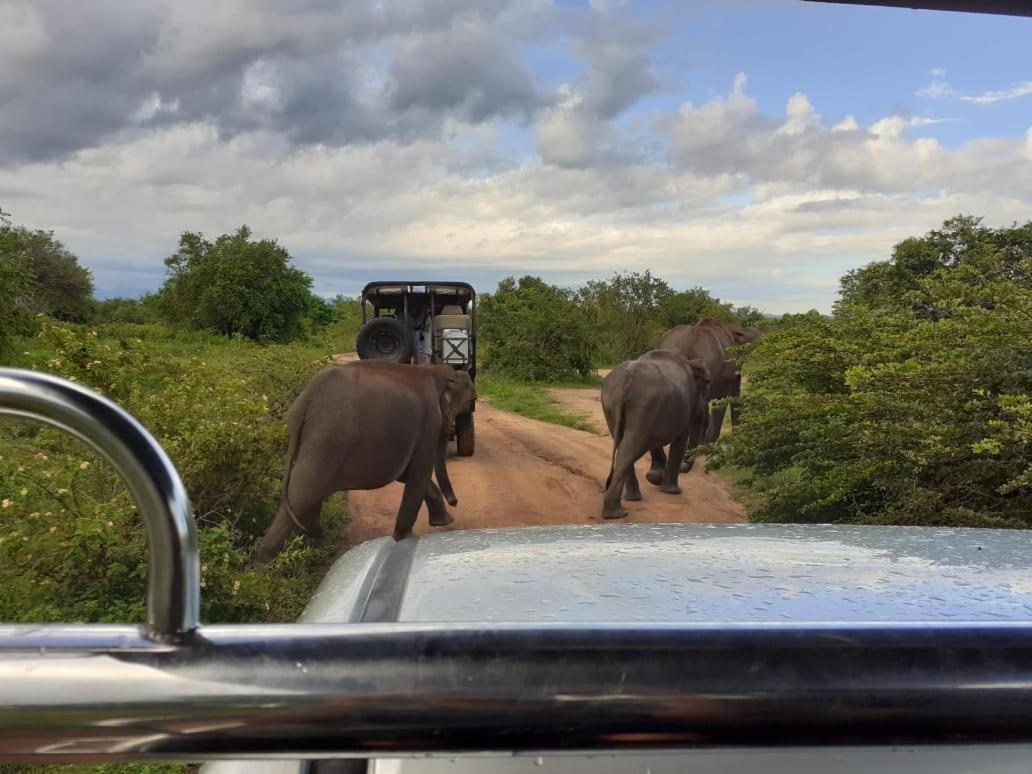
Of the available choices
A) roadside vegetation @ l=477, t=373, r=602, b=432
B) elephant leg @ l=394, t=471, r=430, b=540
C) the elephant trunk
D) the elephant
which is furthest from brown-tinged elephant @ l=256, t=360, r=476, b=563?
roadside vegetation @ l=477, t=373, r=602, b=432

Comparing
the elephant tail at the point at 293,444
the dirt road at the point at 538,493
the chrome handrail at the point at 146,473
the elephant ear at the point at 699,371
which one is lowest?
the dirt road at the point at 538,493

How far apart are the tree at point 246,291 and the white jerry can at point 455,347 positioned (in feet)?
51.9

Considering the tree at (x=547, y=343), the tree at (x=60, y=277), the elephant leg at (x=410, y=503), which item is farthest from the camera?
the tree at (x=60, y=277)

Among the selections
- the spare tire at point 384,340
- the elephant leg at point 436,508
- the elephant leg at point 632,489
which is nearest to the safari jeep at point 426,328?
the spare tire at point 384,340

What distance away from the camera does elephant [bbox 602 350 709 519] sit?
8.22 meters

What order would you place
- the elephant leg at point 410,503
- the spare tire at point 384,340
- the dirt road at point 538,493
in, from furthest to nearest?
the spare tire at point 384,340 → the dirt road at point 538,493 → the elephant leg at point 410,503

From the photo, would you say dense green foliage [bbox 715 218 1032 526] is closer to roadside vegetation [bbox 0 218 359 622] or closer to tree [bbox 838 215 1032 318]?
roadside vegetation [bbox 0 218 359 622]

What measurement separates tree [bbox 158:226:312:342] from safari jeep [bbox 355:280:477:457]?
14906 mm

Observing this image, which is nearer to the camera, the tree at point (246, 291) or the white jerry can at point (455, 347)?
the white jerry can at point (455, 347)

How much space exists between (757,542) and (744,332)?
11.1m

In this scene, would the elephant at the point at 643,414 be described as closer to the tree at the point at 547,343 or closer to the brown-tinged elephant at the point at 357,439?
the brown-tinged elephant at the point at 357,439

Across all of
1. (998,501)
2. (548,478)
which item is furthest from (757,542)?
(548,478)

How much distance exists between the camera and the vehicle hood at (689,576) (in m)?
1.47

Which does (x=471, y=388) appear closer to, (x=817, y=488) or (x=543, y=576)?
(x=817, y=488)
